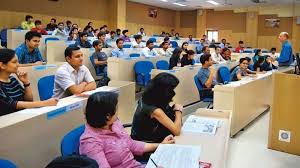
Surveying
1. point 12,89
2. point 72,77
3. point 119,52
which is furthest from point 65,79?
point 119,52

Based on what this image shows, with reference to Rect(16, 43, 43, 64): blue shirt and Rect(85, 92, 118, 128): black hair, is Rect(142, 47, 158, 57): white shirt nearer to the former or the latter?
Rect(16, 43, 43, 64): blue shirt

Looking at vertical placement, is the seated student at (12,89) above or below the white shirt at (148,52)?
below

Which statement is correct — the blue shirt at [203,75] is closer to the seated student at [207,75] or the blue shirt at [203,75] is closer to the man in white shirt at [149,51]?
the seated student at [207,75]

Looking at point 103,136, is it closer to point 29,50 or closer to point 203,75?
point 29,50

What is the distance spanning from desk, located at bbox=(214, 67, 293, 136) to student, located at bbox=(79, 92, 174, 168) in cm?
229

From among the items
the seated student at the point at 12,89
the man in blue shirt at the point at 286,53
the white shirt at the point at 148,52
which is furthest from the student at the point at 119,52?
the seated student at the point at 12,89

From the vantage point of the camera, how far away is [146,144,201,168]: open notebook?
5.14 ft

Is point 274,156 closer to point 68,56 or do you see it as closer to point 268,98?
point 268,98

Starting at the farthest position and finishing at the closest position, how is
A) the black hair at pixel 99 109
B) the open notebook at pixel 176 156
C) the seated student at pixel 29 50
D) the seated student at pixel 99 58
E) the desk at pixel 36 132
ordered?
the seated student at pixel 99 58 < the seated student at pixel 29 50 < the desk at pixel 36 132 < the black hair at pixel 99 109 < the open notebook at pixel 176 156

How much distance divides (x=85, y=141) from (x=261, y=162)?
2376 millimetres

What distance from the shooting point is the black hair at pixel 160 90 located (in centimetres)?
221

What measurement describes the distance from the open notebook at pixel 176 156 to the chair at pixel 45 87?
5.84 feet

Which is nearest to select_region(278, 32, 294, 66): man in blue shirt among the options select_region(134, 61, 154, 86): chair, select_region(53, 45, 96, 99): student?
select_region(134, 61, 154, 86): chair

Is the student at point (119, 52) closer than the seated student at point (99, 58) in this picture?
No
